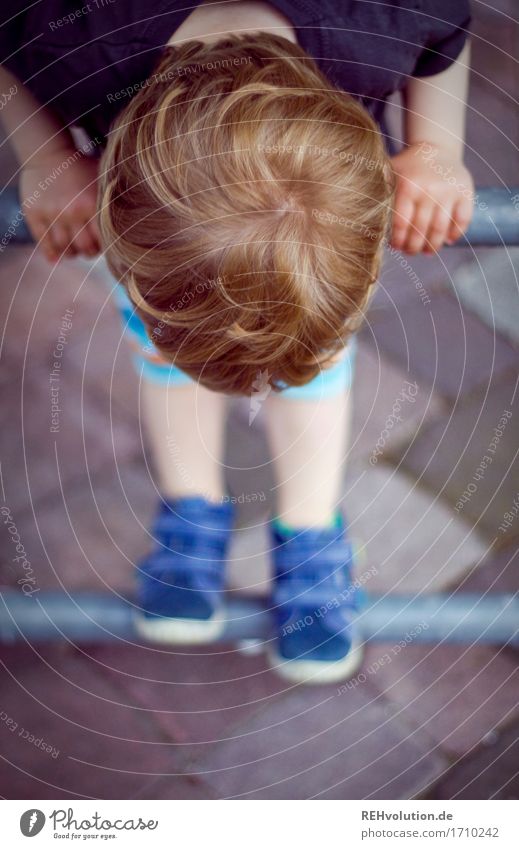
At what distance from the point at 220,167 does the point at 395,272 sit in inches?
6.2

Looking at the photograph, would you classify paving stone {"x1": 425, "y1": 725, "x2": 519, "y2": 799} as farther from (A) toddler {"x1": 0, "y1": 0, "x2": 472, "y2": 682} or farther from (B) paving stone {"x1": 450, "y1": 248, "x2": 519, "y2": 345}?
(B) paving stone {"x1": 450, "y1": 248, "x2": 519, "y2": 345}

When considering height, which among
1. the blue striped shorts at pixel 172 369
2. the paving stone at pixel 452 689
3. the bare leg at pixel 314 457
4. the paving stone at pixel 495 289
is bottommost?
the paving stone at pixel 452 689

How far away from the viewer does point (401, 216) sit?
41 centimetres

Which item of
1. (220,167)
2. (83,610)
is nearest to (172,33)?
(220,167)

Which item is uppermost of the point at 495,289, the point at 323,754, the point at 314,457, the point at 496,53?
the point at 496,53

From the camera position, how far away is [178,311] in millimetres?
381

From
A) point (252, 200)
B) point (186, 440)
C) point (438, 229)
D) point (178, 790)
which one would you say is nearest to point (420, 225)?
point (438, 229)

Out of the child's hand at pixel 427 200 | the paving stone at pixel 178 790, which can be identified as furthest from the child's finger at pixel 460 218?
the paving stone at pixel 178 790

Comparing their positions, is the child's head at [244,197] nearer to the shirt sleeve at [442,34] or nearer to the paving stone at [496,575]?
the shirt sleeve at [442,34]

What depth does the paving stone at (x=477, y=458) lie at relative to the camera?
0.46 metres

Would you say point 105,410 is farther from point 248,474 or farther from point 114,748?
point 114,748

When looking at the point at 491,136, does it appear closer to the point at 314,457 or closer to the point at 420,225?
the point at 420,225

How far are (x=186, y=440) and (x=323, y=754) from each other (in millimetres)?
215
